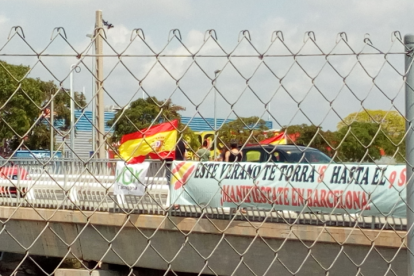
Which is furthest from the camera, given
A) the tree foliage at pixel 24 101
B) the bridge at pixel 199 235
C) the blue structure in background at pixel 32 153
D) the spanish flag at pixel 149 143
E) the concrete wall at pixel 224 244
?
the concrete wall at pixel 224 244

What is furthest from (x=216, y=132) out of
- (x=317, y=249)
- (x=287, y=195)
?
(x=317, y=249)

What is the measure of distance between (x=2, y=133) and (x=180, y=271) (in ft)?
29.4

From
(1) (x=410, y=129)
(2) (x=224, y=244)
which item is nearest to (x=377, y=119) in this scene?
(1) (x=410, y=129)

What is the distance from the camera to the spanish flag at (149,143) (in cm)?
252

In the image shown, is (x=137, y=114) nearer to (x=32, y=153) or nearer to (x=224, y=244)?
(x=32, y=153)

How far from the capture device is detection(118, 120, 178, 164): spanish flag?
2520 mm

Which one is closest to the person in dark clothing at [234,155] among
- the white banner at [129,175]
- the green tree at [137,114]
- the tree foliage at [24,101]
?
the green tree at [137,114]

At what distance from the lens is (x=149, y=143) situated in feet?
8.41

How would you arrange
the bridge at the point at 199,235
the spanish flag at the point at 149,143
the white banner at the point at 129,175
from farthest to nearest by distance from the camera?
the bridge at the point at 199,235, the white banner at the point at 129,175, the spanish flag at the point at 149,143

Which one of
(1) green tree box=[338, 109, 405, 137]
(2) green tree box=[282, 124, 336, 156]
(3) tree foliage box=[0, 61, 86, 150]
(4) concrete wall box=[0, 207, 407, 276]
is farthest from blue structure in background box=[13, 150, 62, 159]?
(4) concrete wall box=[0, 207, 407, 276]

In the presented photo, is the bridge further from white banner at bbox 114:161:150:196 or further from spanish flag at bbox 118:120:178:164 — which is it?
spanish flag at bbox 118:120:178:164

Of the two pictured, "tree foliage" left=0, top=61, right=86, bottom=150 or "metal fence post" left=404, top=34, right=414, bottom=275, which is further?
"metal fence post" left=404, top=34, right=414, bottom=275

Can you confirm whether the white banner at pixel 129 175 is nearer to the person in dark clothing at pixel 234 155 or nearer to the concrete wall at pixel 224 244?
the person in dark clothing at pixel 234 155

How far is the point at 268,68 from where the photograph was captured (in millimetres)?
2600
